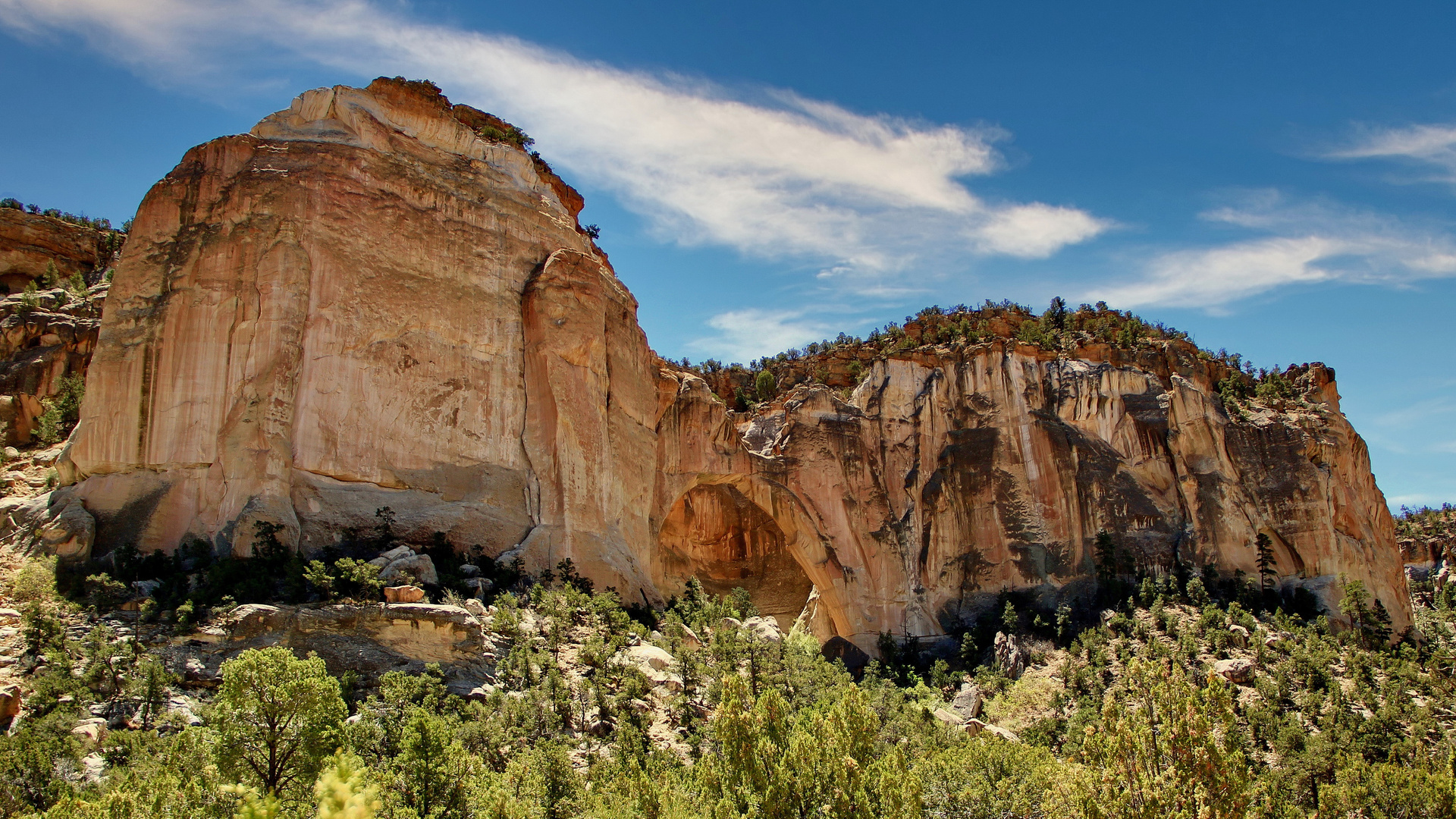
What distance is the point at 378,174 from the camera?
1741 inches

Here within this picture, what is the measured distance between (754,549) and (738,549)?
33.9 inches

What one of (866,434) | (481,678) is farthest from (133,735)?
(866,434)

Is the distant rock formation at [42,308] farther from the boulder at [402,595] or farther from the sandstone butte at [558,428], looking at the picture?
the boulder at [402,595]

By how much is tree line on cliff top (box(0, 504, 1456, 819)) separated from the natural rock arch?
5.56 meters

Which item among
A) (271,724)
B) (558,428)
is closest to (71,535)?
(558,428)

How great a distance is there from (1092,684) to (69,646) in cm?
3669

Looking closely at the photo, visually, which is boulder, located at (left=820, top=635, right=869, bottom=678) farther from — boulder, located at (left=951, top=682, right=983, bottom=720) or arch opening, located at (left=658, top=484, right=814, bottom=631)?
boulder, located at (left=951, top=682, right=983, bottom=720)

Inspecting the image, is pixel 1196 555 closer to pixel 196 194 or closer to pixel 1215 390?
pixel 1215 390

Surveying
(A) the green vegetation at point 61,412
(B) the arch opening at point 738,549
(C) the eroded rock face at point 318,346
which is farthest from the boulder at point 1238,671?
(A) the green vegetation at point 61,412

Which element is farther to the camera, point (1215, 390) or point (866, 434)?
point (1215, 390)

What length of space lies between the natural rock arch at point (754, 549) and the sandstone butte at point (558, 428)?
0.46 ft

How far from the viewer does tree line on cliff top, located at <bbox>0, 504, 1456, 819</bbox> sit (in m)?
23.0

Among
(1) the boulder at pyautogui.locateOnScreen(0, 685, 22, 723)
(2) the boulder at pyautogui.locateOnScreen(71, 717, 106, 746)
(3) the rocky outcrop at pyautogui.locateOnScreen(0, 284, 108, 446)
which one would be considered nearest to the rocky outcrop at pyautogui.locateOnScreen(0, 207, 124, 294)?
(3) the rocky outcrop at pyautogui.locateOnScreen(0, 284, 108, 446)

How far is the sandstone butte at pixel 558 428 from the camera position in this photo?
39031mm
